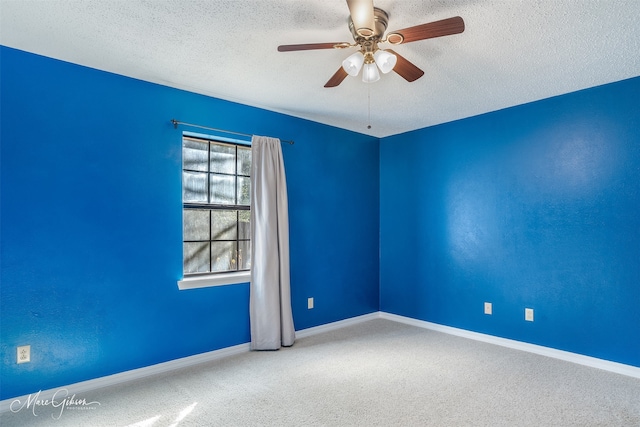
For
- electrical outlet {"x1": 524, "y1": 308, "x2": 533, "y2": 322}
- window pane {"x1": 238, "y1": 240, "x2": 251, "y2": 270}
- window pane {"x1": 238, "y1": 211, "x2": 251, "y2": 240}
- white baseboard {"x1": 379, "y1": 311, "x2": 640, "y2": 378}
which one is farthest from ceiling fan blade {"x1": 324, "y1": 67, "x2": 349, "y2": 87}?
white baseboard {"x1": 379, "y1": 311, "x2": 640, "y2": 378}

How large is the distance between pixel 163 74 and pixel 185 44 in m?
0.58

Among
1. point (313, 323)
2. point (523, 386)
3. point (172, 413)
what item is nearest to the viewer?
point (172, 413)

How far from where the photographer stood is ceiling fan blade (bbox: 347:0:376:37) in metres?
1.59

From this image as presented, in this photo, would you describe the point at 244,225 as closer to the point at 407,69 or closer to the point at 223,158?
the point at 223,158

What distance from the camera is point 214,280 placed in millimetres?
3203

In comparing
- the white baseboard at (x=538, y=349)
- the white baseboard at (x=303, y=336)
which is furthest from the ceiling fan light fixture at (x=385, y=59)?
the white baseboard at (x=538, y=349)

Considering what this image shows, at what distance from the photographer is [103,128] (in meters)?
2.69

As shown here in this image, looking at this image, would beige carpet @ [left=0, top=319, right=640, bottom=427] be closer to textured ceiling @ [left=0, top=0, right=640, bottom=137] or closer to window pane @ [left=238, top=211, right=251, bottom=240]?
window pane @ [left=238, top=211, right=251, bottom=240]

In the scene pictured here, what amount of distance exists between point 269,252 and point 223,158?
3.33 ft

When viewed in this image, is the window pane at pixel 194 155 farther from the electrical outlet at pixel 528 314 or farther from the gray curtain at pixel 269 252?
the electrical outlet at pixel 528 314

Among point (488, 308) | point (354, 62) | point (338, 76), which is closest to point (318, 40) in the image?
point (338, 76)

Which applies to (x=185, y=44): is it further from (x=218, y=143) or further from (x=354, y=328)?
(x=354, y=328)

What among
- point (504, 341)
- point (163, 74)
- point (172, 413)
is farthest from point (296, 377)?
point (163, 74)

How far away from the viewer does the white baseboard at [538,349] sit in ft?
9.48
